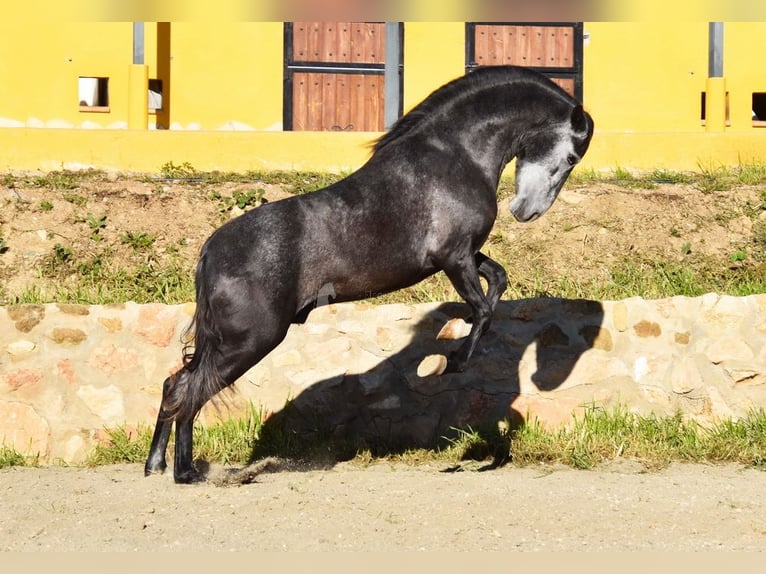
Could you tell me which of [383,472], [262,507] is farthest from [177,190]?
[262,507]

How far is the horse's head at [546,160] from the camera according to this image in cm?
729

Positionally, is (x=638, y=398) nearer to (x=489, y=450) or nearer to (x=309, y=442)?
(x=489, y=450)

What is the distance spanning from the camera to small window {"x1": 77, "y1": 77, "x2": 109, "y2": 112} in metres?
16.8

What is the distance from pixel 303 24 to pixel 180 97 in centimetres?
212

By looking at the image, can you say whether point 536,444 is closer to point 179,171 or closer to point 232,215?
point 232,215

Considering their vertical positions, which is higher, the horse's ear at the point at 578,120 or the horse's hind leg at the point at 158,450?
the horse's ear at the point at 578,120

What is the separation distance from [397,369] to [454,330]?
80 cm

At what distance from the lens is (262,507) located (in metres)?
6.42

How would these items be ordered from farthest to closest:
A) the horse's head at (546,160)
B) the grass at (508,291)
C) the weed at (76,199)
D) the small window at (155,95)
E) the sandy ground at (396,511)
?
the small window at (155,95), the weed at (76,199), the grass at (508,291), the horse's head at (546,160), the sandy ground at (396,511)

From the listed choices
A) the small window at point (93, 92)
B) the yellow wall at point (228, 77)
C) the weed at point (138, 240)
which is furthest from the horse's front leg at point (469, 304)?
the small window at point (93, 92)

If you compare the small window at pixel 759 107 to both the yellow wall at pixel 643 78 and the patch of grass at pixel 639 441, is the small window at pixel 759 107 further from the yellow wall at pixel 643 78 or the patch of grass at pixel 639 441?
the patch of grass at pixel 639 441

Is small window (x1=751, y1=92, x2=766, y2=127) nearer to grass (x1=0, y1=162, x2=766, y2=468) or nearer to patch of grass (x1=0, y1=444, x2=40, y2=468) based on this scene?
grass (x1=0, y1=162, x2=766, y2=468)

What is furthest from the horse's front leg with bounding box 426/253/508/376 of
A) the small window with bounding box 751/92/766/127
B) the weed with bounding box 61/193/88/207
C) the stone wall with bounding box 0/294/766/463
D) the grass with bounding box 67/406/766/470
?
the small window with bounding box 751/92/766/127

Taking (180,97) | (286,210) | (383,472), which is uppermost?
(180,97)
